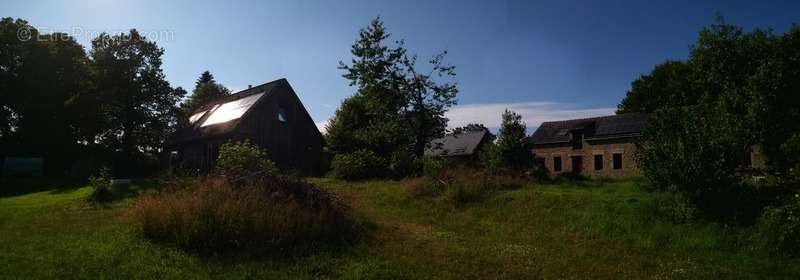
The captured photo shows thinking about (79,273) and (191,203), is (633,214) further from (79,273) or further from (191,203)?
(79,273)

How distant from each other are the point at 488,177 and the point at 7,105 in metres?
36.2

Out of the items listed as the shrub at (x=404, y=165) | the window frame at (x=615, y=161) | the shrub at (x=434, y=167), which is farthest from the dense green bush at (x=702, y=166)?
the window frame at (x=615, y=161)

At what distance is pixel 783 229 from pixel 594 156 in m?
27.6

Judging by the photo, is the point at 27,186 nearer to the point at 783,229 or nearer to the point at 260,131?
the point at 260,131

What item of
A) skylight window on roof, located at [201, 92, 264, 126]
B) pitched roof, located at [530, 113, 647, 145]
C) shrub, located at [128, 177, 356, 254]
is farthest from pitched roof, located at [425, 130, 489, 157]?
shrub, located at [128, 177, 356, 254]

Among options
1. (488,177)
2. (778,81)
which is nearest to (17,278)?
(488,177)

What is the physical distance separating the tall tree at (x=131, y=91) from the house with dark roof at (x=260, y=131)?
13.3 ft

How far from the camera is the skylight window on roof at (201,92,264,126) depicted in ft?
80.8

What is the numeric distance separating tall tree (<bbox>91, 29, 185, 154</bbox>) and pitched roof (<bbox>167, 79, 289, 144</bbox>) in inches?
139

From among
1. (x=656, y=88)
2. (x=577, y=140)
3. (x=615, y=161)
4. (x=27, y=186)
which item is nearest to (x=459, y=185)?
(x=27, y=186)

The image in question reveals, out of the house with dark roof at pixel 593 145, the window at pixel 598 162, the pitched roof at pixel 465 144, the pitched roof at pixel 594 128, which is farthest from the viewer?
the pitched roof at pixel 465 144

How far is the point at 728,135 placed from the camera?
10852 millimetres

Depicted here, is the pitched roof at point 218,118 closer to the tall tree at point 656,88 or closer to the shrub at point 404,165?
the shrub at point 404,165

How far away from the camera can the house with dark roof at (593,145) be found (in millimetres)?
33281
